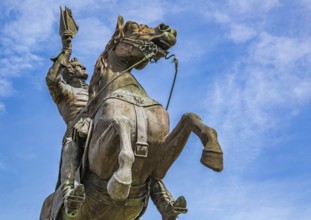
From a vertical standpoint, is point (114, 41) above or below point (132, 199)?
above

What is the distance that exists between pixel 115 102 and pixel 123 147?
3.31 ft

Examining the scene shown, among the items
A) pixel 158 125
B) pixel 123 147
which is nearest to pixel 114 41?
pixel 158 125

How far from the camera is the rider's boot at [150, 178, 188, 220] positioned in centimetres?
830

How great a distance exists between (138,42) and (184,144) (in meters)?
1.53

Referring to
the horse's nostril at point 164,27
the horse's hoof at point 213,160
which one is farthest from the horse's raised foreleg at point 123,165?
the horse's nostril at point 164,27

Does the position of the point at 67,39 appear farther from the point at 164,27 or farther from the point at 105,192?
the point at 105,192

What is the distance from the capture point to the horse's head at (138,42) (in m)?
8.51

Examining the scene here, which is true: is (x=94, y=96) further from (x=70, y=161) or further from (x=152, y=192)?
(x=152, y=192)

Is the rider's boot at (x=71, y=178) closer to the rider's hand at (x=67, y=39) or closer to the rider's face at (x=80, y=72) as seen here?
the rider's hand at (x=67, y=39)

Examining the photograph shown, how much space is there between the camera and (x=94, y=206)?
330 inches

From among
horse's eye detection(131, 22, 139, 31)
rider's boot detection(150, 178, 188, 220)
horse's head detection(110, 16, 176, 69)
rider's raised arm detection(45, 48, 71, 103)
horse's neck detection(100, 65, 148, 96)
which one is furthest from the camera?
rider's raised arm detection(45, 48, 71, 103)

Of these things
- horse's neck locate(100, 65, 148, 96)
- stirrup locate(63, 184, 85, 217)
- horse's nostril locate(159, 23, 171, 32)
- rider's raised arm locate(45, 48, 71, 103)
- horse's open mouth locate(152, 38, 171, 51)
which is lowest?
stirrup locate(63, 184, 85, 217)

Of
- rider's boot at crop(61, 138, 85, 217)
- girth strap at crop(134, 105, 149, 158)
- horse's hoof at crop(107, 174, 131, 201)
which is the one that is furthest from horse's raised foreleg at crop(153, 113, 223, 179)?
rider's boot at crop(61, 138, 85, 217)

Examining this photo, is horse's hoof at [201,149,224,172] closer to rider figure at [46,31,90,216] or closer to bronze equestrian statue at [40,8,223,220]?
bronze equestrian statue at [40,8,223,220]
